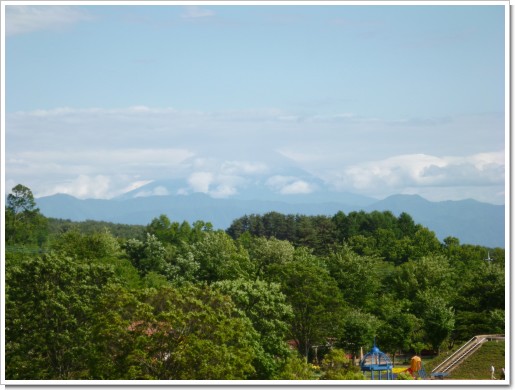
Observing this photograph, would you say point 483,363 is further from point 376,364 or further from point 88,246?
point 88,246

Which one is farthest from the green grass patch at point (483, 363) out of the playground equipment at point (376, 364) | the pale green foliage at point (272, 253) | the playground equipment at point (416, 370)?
the pale green foliage at point (272, 253)

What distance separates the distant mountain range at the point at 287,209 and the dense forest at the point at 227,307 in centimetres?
1635

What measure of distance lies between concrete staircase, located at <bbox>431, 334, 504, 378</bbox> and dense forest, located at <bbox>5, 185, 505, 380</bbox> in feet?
7.27

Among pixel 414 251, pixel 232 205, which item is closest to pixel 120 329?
pixel 414 251

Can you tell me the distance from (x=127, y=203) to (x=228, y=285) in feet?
295

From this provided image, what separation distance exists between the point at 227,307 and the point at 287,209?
7728 cm

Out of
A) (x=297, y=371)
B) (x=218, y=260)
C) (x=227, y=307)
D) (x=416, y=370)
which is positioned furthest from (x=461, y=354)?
(x=218, y=260)

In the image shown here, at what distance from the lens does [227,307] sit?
25.2 metres

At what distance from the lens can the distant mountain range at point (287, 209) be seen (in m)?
67.1

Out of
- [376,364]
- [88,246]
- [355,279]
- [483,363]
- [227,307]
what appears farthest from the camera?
[88,246]

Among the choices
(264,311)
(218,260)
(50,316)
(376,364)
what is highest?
(218,260)

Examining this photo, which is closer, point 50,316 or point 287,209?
point 50,316
